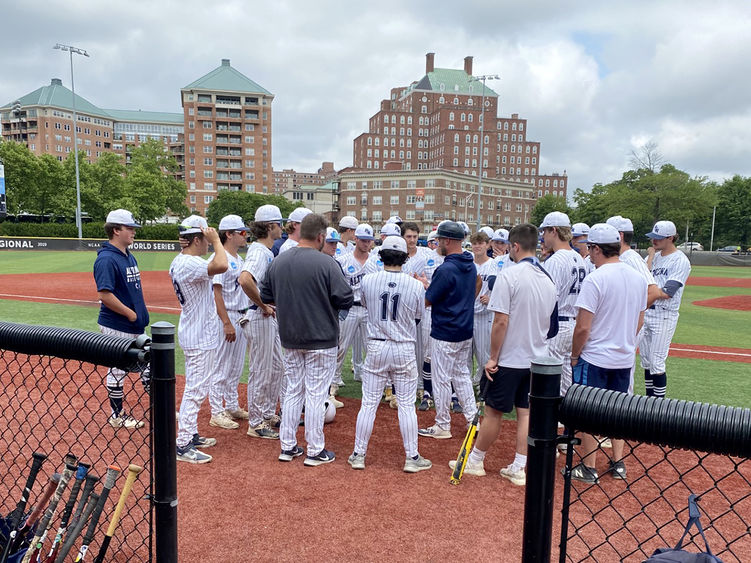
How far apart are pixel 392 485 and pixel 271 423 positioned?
1.98 metres

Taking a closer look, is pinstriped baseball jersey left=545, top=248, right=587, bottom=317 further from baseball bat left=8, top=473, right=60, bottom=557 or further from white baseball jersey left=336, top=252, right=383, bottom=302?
baseball bat left=8, top=473, right=60, bottom=557

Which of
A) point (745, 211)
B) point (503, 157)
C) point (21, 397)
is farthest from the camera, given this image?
point (503, 157)

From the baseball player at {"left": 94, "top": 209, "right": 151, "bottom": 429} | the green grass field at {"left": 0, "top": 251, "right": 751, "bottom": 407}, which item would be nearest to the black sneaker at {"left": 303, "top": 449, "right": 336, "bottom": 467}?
the baseball player at {"left": 94, "top": 209, "right": 151, "bottom": 429}

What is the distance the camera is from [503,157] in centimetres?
12669

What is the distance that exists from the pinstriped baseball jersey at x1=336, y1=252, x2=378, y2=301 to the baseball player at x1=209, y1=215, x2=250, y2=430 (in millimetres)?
1763

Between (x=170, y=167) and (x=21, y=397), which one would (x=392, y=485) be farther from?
(x=170, y=167)

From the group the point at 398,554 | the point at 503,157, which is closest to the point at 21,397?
the point at 398,554

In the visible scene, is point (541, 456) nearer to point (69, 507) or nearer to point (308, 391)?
point (69, 507)

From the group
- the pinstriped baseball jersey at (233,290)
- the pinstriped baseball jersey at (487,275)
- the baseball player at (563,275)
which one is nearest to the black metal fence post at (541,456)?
the baseball player at (563,275)

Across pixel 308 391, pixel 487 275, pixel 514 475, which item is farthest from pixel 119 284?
pixel 487 275

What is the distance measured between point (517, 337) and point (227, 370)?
3306 mm

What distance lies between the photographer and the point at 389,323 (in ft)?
15.8

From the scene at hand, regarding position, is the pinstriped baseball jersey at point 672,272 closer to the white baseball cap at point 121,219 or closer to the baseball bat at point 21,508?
the white baseball cap at point 121,219

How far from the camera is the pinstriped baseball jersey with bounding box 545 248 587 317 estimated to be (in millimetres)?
5941
